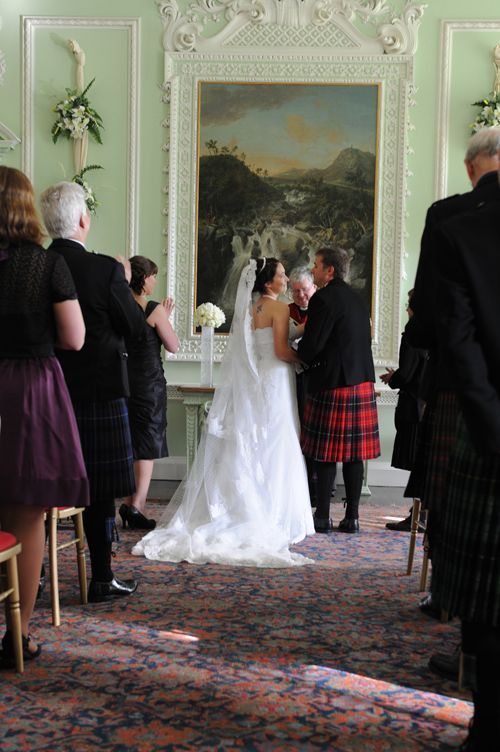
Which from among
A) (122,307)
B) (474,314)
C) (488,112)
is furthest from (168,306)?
(474,314)

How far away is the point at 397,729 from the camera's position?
265cm

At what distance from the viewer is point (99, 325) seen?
372 cm

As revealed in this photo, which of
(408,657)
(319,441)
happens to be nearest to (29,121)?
(319,441)

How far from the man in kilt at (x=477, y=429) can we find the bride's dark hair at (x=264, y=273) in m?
3.62

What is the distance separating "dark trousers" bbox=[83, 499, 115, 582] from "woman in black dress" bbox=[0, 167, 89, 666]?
83 cm

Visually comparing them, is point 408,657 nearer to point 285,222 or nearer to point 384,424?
point 384,424

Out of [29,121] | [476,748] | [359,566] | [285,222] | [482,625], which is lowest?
[359,566]

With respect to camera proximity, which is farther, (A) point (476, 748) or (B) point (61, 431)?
(B) point (61, 431)

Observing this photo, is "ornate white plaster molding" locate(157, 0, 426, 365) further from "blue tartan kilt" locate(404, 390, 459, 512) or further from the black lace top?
the black lace top

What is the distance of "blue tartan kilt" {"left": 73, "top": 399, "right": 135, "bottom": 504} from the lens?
3.75m

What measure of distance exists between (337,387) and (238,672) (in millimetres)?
3046

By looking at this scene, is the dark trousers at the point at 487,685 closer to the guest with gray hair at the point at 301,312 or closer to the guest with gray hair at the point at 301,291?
the guest with gray hair at the point at 301,312

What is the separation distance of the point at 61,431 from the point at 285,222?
5083 mm

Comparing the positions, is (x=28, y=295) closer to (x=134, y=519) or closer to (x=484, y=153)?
(x=484, y=153)
